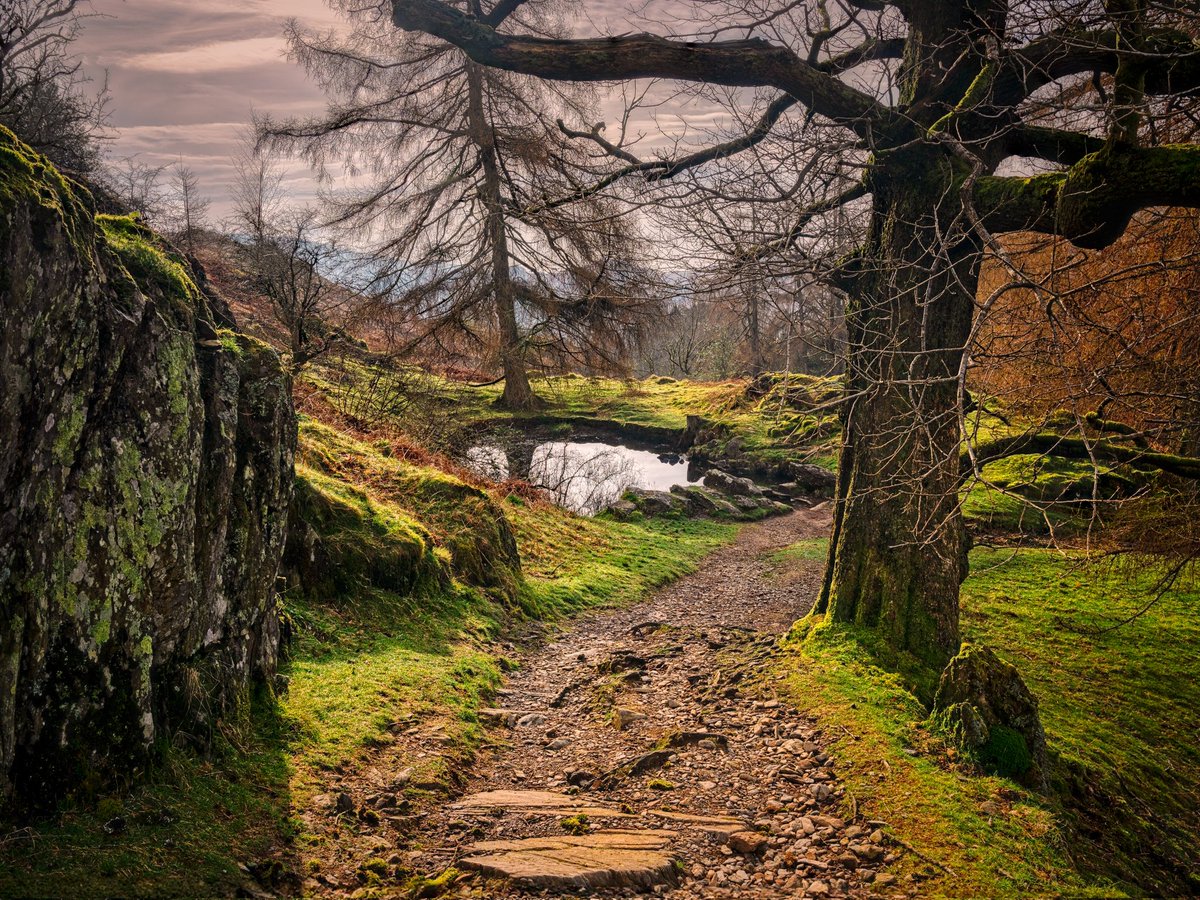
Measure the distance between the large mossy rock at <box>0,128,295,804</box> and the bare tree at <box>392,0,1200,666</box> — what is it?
12.1 ft

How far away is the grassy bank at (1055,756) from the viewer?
174 inches

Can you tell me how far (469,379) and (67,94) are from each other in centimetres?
1735

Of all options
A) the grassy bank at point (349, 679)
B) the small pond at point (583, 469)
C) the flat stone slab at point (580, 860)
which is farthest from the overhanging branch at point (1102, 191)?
the small pond at point (583, 469)

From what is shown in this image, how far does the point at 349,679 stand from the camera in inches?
246

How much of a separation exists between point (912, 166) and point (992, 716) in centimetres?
478

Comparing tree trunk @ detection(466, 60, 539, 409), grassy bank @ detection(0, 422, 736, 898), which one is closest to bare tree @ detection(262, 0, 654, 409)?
tree trunk @ detection(466, 60, 539, 409)

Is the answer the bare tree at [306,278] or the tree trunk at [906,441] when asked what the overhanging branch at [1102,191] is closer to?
the tree trunk at [906,441]

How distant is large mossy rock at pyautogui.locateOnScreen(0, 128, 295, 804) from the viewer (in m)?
3.39

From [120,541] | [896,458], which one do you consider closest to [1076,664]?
[896,458]

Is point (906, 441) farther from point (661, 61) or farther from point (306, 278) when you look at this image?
point (306, 278)

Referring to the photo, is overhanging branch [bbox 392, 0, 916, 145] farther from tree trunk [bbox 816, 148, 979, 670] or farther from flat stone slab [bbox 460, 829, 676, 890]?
flat stone slab [bbox 460, 829, 676, 890]

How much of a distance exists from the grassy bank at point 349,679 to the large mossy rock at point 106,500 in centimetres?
31

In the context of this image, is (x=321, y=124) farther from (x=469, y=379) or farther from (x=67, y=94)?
(x=469, y=379)

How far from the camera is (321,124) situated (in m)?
22.1
